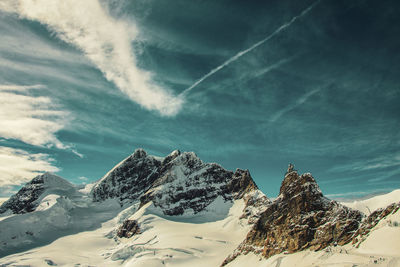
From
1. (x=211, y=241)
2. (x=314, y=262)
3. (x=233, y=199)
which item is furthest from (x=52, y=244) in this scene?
(x=314, y=262)

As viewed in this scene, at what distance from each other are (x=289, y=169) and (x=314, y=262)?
44406 millimetres

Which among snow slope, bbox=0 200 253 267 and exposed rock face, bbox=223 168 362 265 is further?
snow slope, bbox=0 200 253 267

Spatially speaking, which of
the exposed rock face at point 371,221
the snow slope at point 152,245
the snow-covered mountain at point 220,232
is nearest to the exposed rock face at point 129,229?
the snow-covered mountain at point 220,232

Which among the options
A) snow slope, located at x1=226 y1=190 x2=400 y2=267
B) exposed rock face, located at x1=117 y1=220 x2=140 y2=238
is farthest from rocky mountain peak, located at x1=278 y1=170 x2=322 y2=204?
exposed rock face, located at x1=117 y1=220 x2=140 y2=238

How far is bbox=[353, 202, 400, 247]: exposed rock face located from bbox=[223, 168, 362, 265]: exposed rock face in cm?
188

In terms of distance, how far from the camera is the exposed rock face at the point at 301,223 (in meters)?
48.5

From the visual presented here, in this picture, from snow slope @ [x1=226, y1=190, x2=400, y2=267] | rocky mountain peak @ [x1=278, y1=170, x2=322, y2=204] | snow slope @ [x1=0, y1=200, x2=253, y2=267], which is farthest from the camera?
snow slope @ [x1=0, y1=200, x2=253, y2=267]

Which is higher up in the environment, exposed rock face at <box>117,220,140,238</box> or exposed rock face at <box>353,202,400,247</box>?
exposed rock face at <box>353,202,400,247</box>

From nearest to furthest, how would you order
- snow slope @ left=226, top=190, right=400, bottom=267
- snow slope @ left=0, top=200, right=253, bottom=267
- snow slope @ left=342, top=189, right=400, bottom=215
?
snow slope @ left=226, top=190, right=400, bottom=267
snow slope @ left=342, top=189, right=400, bottom=215
snow slope @ left=0, top=200, right=253, bottom=267

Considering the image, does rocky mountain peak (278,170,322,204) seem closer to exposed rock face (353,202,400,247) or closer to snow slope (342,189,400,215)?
snow slope (342,189,400,215)

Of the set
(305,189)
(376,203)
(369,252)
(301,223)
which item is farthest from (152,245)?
(369,252)

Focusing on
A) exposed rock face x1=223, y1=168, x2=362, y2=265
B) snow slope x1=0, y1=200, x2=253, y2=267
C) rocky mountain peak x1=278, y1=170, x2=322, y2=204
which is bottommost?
snow slope x1=0, y1=200, x2=253, y2=267

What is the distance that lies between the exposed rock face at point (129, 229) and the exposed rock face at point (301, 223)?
3829 inches

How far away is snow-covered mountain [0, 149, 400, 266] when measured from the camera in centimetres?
4469
